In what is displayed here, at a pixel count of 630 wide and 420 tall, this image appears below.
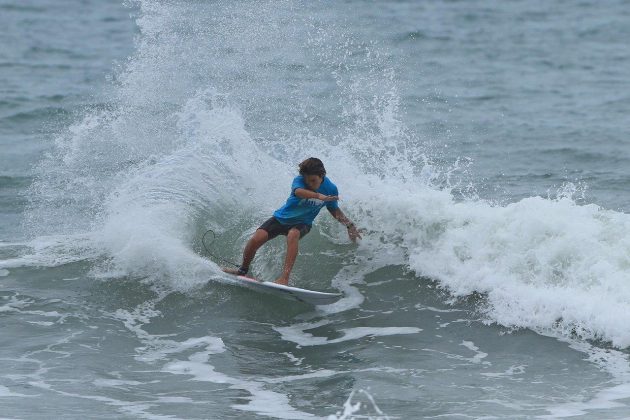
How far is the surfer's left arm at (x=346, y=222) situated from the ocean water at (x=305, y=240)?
619 millimetres

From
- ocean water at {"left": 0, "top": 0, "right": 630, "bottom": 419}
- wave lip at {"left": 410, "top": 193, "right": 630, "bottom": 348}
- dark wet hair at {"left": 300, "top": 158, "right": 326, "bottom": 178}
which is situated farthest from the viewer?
dark wet hair at {"left": 300, "top": 158, "right": 326, "bottom": 178}

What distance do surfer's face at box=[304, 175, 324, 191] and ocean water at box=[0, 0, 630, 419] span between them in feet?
4.41

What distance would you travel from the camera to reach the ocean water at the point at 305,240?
888 centimetres

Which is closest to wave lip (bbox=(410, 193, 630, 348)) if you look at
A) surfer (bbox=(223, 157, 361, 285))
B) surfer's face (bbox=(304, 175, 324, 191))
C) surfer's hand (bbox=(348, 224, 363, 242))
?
surfer's hand (bbox=(348, 224, 363, 242))

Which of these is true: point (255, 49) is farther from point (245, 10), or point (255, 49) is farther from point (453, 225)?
point (453, 225)

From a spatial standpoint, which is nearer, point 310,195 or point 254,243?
point 310,195

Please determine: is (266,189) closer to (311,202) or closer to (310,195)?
(311,202)

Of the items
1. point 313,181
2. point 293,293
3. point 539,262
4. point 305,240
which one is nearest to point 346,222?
point 313,181

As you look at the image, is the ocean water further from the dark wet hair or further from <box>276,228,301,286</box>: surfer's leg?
the dark wet hair

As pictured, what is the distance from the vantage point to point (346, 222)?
37.0 feet

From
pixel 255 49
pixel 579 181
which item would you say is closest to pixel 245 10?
pixel 255 49

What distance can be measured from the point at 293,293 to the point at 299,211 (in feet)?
2.96

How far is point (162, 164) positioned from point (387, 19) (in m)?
16.9

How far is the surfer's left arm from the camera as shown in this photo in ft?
36.9
